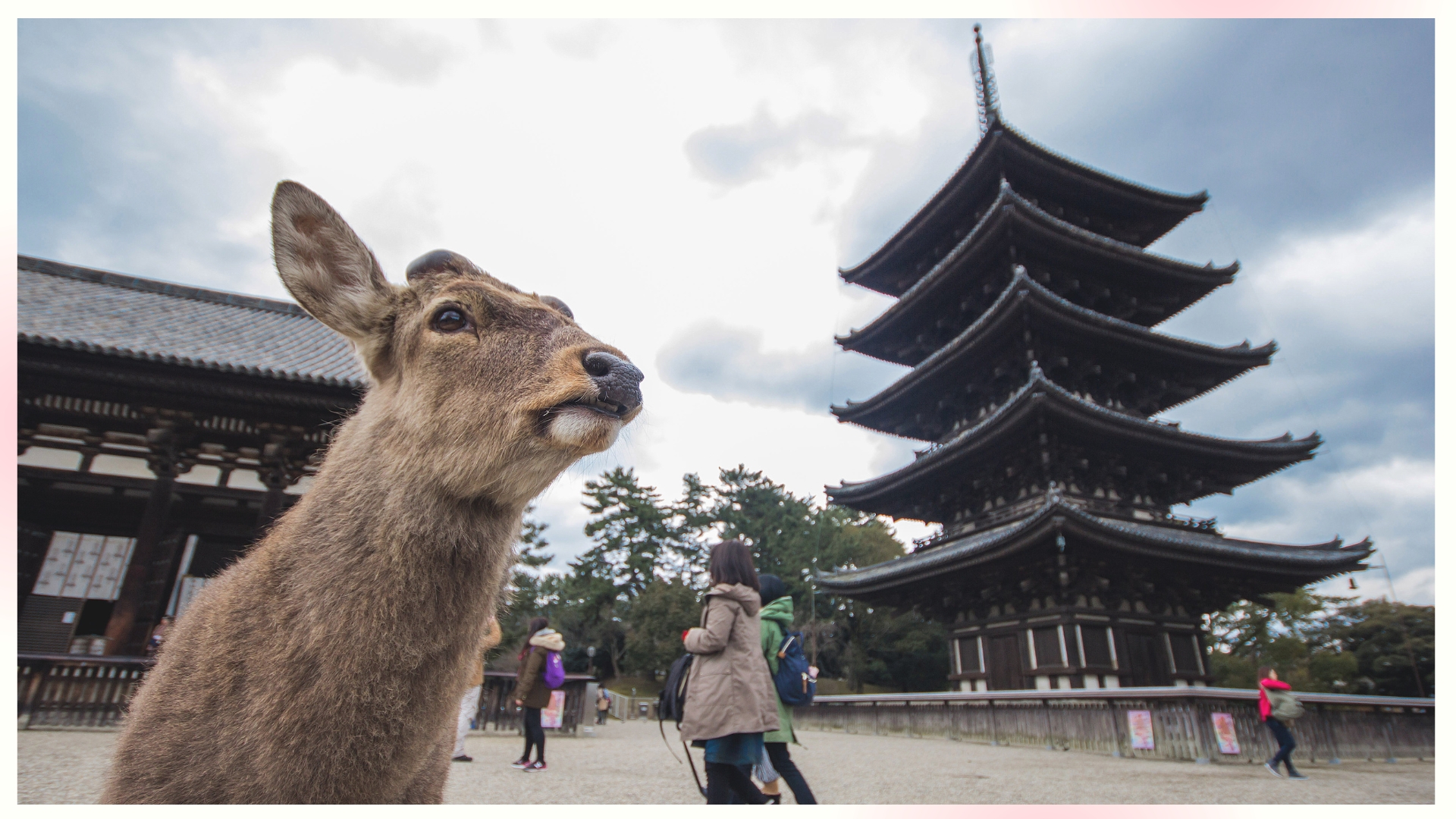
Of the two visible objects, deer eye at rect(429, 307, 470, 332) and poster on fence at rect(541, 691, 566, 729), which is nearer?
deer eye at rect(429, 307, 470, 332)

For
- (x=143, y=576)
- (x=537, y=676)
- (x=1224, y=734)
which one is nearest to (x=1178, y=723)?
(x=1224, y=734)

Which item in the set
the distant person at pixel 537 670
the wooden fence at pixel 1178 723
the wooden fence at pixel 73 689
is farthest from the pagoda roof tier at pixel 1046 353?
the wooden fence at pixel 73 689

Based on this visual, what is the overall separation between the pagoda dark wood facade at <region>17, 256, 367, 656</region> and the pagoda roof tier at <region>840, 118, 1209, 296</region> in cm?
1554

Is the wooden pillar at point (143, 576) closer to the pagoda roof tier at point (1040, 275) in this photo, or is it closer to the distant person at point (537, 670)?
the distant person at point (537, 670)

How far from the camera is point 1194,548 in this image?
13.0 metres

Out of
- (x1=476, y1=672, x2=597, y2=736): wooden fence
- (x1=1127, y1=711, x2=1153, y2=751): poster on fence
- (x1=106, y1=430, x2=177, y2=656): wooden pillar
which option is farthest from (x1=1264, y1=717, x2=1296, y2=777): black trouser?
(x1=106, y1=430, x2=177, y2=656): wooden pillar

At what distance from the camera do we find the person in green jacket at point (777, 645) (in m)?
4.20

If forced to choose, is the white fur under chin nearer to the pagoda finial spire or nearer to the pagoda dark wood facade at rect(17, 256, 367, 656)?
the pagoda dark wood facade at rect(17, 256, 367, 656)

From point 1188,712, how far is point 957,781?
492 cm

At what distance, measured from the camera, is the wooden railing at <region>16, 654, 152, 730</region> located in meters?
7.92

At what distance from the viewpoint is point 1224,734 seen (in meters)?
9.90

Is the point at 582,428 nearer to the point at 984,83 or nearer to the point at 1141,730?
the point at 1141,730

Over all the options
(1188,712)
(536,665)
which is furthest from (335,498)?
(1188,712)

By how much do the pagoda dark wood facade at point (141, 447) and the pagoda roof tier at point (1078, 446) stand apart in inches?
468
